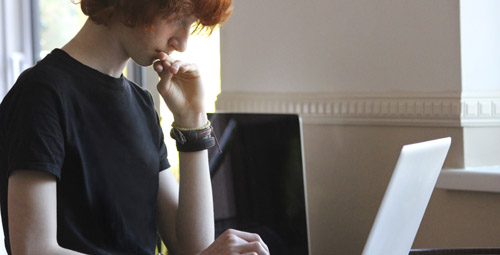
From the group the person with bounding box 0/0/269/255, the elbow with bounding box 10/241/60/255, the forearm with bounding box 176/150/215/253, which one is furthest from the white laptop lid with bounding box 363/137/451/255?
the elbow with bounding box 10/241/60/255

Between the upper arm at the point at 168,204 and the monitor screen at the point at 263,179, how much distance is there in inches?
28.1

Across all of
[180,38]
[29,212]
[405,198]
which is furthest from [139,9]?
[405,198]

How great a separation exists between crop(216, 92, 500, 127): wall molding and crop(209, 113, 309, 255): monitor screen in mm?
211

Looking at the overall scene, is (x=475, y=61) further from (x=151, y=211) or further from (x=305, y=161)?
(x=151, y=211)

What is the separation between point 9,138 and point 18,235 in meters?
0.15

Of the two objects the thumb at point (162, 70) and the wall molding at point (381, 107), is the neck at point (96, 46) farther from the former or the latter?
the wall molding at point (381, 107)

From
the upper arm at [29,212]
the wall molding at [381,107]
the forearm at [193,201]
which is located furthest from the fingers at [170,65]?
the wall molding at [381,107]

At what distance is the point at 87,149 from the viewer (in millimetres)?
1230

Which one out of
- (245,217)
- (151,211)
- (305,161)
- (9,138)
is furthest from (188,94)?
(305,161)

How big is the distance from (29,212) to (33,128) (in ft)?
0.41

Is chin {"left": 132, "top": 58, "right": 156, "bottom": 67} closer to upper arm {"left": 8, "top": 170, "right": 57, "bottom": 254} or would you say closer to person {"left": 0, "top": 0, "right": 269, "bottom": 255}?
person {"left": 0, "top": 0, "right": 269, "bottom": 255}

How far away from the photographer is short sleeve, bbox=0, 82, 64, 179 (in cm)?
111

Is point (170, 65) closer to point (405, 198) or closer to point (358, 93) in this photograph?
point (405, 198)

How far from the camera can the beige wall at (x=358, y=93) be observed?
2.04m
